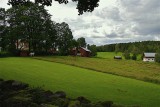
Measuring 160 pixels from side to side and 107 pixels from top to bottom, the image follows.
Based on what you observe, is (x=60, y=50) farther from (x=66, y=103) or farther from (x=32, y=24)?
(x=66, y=103)

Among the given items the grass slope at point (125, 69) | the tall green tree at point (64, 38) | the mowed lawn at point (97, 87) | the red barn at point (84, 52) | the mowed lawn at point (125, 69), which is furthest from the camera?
the red barn at point (84, 52)

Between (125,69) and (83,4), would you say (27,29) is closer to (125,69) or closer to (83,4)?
(125,69)

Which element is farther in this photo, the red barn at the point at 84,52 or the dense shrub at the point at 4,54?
the red barn at the point at 84,52

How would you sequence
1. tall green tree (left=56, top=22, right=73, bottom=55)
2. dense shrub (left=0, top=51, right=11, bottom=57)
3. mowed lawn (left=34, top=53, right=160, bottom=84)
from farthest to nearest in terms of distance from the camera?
tall green tree (left=56, top=22, right=73, bottom=55) < dense shrub (left=0, top=51, right=11, bottom=57) < mowed lawn (left=34, top=53, right=160, bottom=84)

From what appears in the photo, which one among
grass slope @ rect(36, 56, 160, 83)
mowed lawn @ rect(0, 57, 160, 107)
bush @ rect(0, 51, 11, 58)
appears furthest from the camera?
bush @ rect(0, 51, 11, 58)

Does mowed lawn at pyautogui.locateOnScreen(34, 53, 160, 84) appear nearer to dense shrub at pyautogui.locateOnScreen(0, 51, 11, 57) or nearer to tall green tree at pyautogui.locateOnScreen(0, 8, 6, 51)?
dense shrub at pyautogui.locateOnScreen(0, 51, 11, 57)

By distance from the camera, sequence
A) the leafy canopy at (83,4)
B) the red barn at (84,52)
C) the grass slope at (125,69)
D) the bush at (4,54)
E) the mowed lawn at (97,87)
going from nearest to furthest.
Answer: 1. the leafy canopy at (83,4)
2. the mowed lawn at (97,87)
3. the grass slope at (125,69)
4. the bush at (4,54)
5. the red barn at (84,52)

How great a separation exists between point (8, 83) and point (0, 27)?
288 ft

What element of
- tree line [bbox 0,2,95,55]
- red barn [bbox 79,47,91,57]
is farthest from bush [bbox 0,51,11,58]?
red barn [bbox 79,47,91,57]

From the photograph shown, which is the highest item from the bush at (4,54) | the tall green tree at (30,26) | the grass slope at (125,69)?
the tall green tree at (30,26)

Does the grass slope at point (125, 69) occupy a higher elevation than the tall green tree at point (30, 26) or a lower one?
lower

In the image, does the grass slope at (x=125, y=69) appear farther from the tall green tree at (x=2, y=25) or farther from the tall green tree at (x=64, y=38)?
the tall green tree at (x=64, y=38)

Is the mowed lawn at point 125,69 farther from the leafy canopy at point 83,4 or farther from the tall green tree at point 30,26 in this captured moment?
the leafy canopy at point 83,4

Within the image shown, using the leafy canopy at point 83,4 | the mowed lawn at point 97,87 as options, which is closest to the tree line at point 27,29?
the mowed lawn at point 97,87
